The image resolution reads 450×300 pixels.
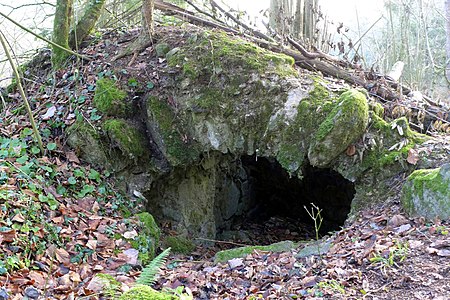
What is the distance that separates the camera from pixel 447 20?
952cm

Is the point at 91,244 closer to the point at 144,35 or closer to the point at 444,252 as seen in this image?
the point at 444,252

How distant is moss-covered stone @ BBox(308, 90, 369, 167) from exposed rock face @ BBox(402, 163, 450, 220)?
941 mm

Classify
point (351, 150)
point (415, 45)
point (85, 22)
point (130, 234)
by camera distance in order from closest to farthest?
point (130, 234) < point (351, 150) < point (85, 22) < point (415, 45)

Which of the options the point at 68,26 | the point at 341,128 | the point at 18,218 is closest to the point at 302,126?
the point at 341,128

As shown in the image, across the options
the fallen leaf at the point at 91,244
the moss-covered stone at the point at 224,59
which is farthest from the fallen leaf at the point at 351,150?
the fallen leaf at the point at 91,244

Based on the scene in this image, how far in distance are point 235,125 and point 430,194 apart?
8.23ft

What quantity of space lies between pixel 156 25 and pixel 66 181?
3133 mm

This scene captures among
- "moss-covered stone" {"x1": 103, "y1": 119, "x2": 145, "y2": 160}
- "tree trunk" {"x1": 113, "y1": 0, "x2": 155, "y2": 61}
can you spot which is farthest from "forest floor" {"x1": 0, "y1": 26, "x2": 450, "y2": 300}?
"tree trunk" {"x1": 113, "y1": 0, "x2": 155, "y2": 61}

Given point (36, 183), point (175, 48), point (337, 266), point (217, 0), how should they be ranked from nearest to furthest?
point (337, 266) < point (36, 183) < point (175, 48) < point (217, 0)

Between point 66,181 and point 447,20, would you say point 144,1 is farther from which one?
point 447,20

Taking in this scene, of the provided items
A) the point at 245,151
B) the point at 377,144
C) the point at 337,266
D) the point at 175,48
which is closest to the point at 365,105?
the point at 377,144

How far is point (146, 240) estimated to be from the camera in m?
4.57

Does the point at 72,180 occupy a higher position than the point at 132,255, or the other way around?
the point at 72,180

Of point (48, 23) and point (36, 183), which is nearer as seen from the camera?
point (36, 183)
